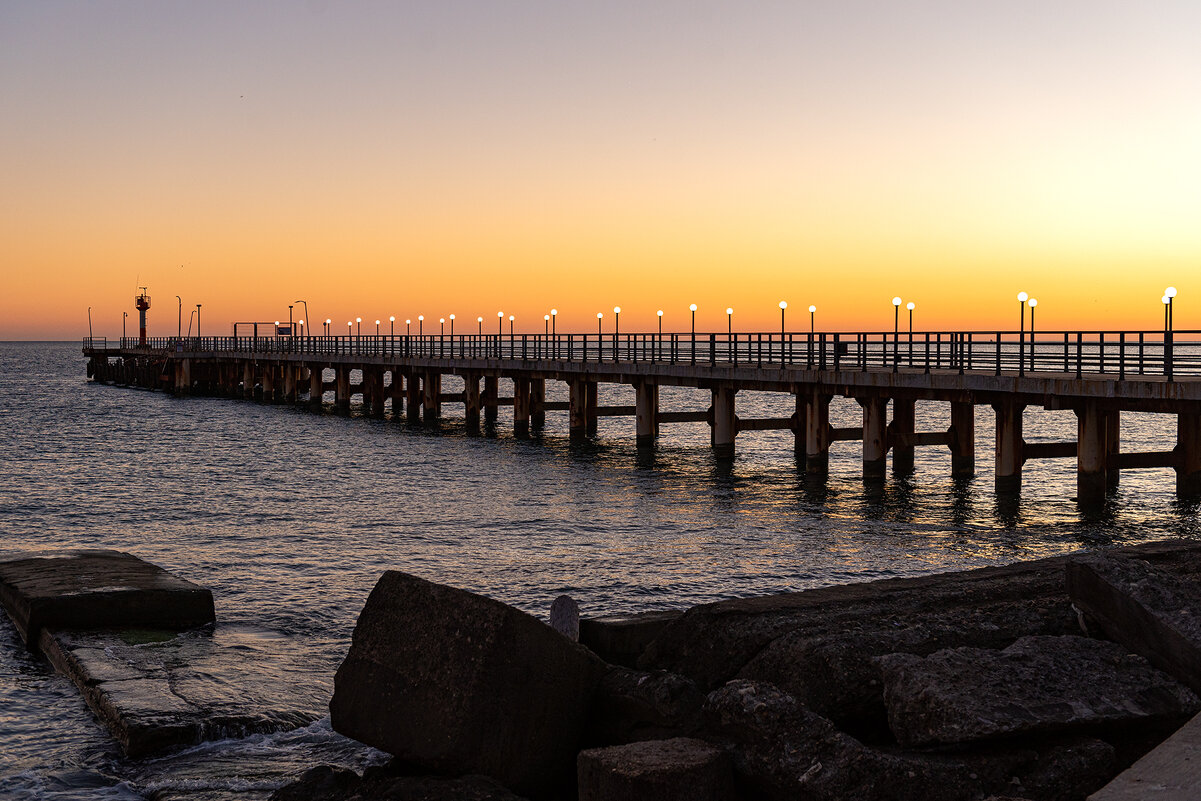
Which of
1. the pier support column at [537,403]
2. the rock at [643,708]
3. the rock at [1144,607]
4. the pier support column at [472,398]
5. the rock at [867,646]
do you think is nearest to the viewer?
the rock at [1144,607]

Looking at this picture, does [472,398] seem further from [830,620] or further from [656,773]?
[656,773]

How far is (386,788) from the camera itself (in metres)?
7.35

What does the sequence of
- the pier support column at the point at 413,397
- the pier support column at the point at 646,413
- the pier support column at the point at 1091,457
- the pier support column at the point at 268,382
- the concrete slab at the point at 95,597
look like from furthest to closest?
1. the pier support column at the point at 268,382
2. the pier support column at the point at 413,397
3. the pier support column at the point at 646,413
4. the pier support column at the point at 1091,457
5. the concrete slab at the point at 95,597

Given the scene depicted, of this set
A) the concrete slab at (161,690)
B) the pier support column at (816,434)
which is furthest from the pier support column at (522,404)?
the concrete slab at (161,690)

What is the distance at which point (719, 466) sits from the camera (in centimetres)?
3425

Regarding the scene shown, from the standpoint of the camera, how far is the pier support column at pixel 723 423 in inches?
1404

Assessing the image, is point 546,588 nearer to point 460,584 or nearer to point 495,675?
point 460,584

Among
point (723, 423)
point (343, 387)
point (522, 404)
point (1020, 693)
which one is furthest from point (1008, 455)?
point (343, 387)

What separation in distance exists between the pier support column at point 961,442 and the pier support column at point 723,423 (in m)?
6.96

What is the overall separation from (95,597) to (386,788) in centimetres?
665

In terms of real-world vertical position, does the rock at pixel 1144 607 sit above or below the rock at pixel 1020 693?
above

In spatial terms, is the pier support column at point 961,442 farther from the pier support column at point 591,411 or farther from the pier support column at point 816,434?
the pier support column at point 591,411

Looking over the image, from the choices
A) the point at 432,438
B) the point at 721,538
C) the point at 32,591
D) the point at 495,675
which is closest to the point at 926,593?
the point at 495,675

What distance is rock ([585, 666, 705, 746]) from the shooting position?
7648mm
